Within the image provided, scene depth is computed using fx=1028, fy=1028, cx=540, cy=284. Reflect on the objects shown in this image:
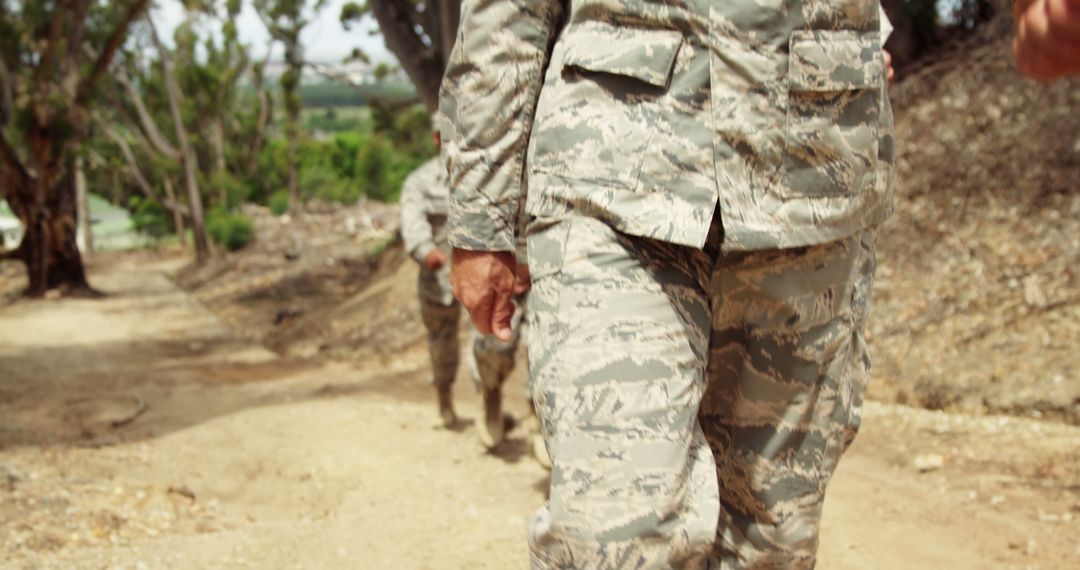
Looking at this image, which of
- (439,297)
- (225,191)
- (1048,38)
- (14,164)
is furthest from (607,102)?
(225,191)

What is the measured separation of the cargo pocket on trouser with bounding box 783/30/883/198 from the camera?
198 centimetres

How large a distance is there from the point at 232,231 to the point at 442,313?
20.7 meters

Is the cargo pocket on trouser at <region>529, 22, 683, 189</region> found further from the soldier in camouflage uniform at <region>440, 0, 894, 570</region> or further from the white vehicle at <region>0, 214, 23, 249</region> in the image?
the white vehicle at <region>0, 214, 23, 249</region>

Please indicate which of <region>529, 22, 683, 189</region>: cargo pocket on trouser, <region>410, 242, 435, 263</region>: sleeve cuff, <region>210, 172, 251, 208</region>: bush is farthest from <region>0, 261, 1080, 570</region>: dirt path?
<region>210, 172, 251, 208</region>: bush

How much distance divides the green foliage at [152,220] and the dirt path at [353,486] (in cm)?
3196

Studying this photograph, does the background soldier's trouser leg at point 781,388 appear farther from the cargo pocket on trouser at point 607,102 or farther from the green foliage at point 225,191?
the green foliage at point 225,191

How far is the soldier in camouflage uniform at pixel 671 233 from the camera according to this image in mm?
1865

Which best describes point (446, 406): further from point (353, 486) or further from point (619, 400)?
point (619, 400)

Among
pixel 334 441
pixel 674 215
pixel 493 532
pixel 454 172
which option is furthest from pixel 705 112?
pixel 334 441

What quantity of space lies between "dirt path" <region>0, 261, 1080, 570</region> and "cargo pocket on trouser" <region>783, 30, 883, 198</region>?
6.25 ft

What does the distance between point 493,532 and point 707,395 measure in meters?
2.02

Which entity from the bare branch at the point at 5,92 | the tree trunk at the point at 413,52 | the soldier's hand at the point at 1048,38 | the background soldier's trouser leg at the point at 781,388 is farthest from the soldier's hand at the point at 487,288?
the bare branch at the point at 5,92

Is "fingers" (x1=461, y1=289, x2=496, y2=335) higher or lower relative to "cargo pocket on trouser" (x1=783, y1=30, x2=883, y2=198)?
lower

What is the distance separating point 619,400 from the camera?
1856 mm
